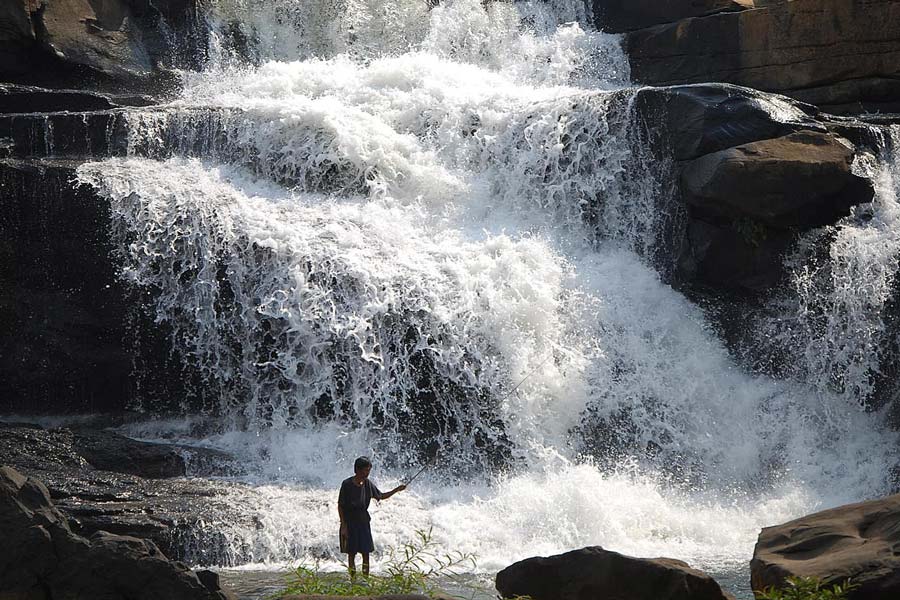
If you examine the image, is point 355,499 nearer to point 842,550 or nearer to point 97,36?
point 842,550

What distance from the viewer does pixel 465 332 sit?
1297cm

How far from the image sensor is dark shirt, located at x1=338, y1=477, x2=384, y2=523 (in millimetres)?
8273

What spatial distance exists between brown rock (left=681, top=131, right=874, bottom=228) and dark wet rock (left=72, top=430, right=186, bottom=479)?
22.5 ft

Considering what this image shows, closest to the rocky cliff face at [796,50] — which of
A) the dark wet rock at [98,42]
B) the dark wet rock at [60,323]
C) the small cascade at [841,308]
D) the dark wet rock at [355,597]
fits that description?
the small cascade at [841,308]

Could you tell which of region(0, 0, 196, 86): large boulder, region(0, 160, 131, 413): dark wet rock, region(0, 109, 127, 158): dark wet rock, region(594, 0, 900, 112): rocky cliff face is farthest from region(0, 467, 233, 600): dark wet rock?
region(594, 0, 900, 112): rocky cliff face

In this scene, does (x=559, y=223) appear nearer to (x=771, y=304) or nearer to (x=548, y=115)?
(x=548, y=115)

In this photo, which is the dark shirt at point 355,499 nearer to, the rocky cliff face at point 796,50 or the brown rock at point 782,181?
the brown rock at point 782,181

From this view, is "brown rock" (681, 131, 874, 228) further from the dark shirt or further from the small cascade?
the dark shirt

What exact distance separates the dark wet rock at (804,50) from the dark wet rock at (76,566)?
1421 cm

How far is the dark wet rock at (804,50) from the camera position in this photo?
17.6 metres

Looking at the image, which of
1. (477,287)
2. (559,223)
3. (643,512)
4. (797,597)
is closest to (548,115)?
(559,223)

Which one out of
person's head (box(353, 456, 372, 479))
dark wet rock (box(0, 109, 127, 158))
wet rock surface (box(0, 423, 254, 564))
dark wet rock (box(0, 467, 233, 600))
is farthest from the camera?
dark wet rock (box(0, 109, 127, 158))

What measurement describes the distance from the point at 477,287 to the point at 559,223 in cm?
198

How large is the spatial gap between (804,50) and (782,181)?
514 centimetres
